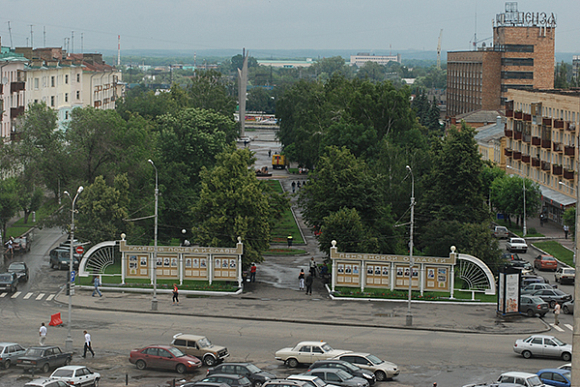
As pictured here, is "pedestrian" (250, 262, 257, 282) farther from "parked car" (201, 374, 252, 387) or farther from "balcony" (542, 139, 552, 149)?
"balcony" (542, 139, 552, 149)

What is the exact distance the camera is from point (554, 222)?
8581 cm

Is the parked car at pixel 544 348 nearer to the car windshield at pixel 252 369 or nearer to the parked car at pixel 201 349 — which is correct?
the car windshield at pixel 252 369

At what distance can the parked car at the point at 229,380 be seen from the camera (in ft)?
105

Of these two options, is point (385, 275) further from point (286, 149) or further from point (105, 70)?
point (105, 70)

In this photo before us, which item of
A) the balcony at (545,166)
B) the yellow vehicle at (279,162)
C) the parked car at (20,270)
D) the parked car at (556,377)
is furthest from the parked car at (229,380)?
the yellow vehicle at (279,162)

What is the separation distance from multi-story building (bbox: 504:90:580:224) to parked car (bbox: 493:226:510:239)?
7440 mm

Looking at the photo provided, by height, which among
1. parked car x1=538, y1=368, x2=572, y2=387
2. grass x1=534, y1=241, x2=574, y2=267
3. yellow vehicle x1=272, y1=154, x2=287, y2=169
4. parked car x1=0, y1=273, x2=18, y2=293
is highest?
yellow vehicle x1=272, y1=154, x2=287, y2=169

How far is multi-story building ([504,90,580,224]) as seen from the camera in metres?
83.3

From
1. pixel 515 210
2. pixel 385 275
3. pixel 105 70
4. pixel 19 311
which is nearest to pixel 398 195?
pixel 385 275

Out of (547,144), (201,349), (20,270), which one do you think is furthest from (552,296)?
(547,144)

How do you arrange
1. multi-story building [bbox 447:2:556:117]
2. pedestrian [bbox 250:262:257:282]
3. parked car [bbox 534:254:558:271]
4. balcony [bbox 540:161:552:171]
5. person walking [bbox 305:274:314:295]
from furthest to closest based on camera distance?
multi-story building [bbox 447:2:556:117] → balcony [bbox 540:161:552:171] → parked car [bbox 534:254:558:271] → pedestrian [bbox 250:262:257:282] → person walking [bbox 305:274:314:295]

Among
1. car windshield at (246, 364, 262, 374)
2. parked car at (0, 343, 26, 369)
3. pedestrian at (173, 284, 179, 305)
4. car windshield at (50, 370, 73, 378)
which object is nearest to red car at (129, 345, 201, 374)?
car windshield at (246, 364, 262, 374)

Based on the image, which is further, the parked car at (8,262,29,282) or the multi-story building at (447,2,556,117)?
the multi-story building at (447,2,556,117)

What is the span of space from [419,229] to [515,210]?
20.1 metres
